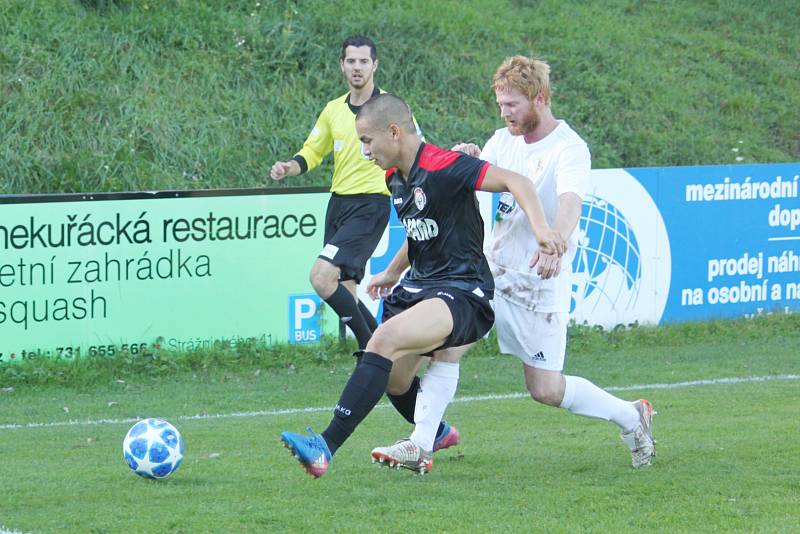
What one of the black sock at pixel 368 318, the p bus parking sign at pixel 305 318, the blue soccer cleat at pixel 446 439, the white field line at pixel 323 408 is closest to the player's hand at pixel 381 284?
the blue soccer cleat at pixel 446 439

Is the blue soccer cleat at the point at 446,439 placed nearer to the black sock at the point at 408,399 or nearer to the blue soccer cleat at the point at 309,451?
the black sock at the point at 408,399

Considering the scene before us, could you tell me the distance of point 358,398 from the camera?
541 cm

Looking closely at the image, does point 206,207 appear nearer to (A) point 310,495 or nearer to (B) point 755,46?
(A) point 310,495

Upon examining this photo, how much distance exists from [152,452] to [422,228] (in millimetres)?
1622

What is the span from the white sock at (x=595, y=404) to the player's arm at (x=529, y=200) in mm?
986

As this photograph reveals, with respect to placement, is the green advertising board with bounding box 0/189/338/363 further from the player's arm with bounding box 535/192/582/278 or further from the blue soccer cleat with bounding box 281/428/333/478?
the player's arm with bounding box 535/192/582/278

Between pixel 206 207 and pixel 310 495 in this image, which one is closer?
pixel 310 495

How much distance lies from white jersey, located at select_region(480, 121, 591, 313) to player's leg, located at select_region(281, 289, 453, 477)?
0.63 metres

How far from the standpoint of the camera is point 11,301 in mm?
9344

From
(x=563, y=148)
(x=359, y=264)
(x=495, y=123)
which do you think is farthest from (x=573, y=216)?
(x=495, y=123)

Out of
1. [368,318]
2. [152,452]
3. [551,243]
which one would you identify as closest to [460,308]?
[551,243]

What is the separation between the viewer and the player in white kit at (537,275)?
596cm

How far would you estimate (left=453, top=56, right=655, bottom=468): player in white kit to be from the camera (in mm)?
5957

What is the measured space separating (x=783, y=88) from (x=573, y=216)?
14.1 metres
